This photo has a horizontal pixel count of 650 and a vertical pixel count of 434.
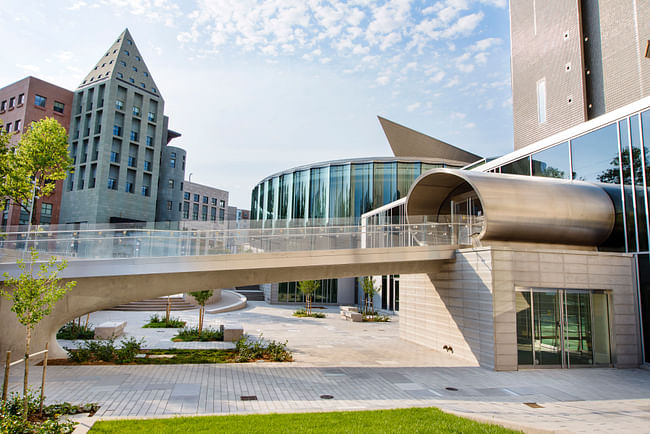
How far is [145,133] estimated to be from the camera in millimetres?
57875

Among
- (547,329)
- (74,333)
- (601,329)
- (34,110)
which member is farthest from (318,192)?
(34,110)

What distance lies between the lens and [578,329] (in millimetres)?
15016

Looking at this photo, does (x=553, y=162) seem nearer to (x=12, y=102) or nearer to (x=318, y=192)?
(x=318, y=192)

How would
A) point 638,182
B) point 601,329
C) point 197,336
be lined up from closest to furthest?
point 601,329, point 638,182, point 197,336

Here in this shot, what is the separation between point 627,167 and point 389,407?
13716 millimetres

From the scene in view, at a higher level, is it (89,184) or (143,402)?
(89,184)

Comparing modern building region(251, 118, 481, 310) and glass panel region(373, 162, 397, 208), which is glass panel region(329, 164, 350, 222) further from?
glass panel region(373, 162, 397, 208)

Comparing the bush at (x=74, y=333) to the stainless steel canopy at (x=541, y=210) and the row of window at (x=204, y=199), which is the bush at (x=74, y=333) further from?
the row of window at (x=204, y=199)

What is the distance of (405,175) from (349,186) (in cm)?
545

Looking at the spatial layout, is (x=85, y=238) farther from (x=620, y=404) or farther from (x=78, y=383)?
(x=620, y=404)

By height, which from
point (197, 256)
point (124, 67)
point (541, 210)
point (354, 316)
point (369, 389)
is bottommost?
point (354, 316)

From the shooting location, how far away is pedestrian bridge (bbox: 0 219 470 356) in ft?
44.9

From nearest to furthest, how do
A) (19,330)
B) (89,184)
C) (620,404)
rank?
(620,404) < (19,330) < (89,184)

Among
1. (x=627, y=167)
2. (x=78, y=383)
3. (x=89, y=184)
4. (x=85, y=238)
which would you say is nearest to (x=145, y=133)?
(x=89, y=184)
